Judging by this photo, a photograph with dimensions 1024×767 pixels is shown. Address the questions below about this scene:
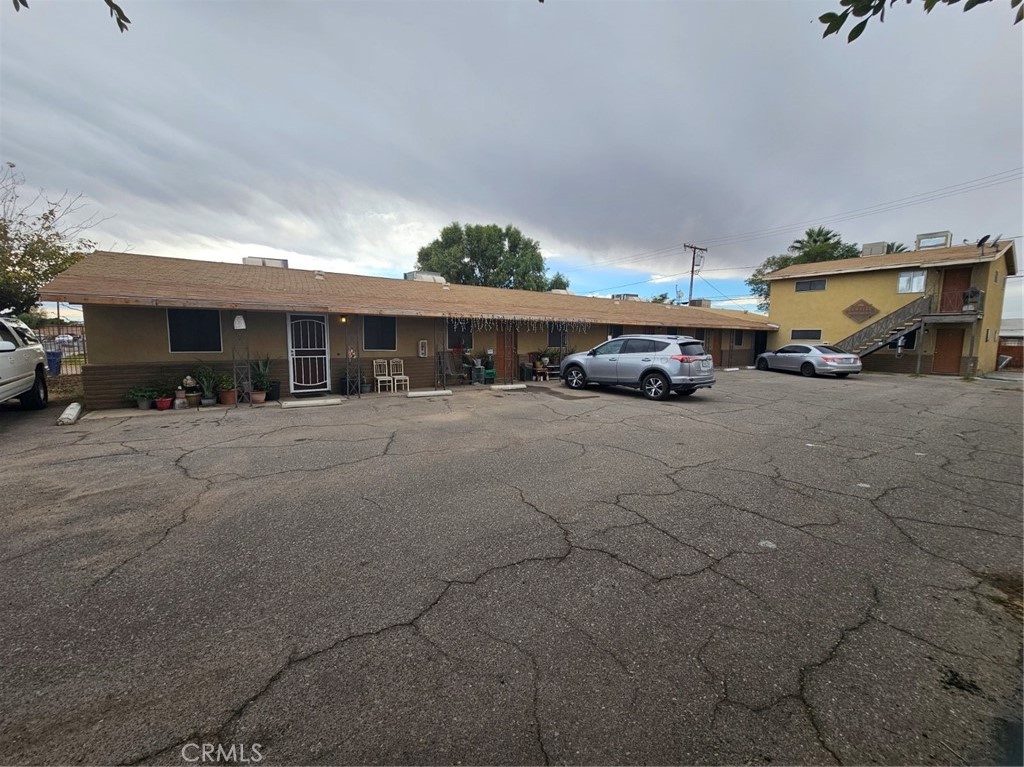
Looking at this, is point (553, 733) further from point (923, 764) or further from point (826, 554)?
point (826, 554)

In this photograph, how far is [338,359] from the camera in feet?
41.2

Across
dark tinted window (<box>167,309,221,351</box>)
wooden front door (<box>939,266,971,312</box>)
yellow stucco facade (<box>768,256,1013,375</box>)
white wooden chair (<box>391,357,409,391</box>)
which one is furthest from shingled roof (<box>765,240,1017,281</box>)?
→ dark tinted window (<box>167,309,221,351</box>)

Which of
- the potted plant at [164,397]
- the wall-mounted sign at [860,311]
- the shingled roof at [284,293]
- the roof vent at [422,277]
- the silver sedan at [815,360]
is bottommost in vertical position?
the potted plant at [164,397]

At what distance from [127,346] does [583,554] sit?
11.8 metres

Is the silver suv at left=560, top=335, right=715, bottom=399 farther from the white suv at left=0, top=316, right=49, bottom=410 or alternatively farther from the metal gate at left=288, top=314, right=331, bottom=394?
the white suv at left=0, top=316, right=49, bottom=410

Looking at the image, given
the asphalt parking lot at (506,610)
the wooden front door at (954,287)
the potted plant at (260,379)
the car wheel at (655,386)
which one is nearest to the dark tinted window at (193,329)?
the potted plant at (260,379)

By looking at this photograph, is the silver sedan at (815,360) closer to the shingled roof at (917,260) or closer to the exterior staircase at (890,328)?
the exterior staircase at (890,328)

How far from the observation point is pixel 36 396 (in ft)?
30.3

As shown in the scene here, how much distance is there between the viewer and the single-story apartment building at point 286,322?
31.7ft

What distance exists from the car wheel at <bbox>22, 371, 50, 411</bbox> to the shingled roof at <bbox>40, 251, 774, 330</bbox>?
214 cm

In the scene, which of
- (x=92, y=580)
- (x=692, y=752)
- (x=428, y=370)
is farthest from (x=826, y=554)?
(x=428, y=370)

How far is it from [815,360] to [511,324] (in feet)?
46.4

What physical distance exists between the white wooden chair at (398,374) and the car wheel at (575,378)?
5.14m

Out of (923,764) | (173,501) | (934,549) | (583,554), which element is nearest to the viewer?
(923,764)
